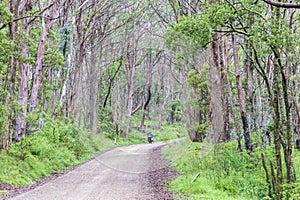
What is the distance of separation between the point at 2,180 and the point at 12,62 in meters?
4.71

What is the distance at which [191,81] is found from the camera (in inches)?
851

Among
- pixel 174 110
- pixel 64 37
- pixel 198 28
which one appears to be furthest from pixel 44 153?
pixel 174 110

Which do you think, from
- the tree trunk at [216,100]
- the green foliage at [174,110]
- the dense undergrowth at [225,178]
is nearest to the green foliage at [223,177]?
the dense undergrowth at [225,178]

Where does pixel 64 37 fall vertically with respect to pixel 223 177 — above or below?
above

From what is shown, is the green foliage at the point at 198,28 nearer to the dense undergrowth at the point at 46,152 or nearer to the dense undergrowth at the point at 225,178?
the dense undergrowth at the point at 225,178

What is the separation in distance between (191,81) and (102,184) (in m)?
11.5

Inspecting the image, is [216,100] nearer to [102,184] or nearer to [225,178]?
[225,178]

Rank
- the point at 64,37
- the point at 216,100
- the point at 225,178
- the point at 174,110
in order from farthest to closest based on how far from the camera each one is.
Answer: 1. the point at 174,110
2. the point at 64,37
3. the point at 216,100
4. the point at 225,178

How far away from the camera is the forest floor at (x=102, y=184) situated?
9703 millimetres

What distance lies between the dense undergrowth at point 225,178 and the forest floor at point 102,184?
68 cm

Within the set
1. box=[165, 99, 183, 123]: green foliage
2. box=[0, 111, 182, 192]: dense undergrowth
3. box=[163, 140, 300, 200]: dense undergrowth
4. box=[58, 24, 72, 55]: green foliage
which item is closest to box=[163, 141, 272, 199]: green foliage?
box=[163, 140, 300, 200]: dense undergrowth

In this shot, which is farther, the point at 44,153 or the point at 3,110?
the point at 44,153

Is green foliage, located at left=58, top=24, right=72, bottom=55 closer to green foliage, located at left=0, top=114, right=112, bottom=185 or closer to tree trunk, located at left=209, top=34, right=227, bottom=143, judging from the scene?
green foliage, located at left=0, top=114, right=112, bottom=185

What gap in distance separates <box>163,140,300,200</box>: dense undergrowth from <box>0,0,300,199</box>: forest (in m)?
0.05
